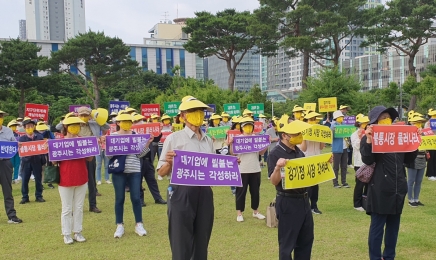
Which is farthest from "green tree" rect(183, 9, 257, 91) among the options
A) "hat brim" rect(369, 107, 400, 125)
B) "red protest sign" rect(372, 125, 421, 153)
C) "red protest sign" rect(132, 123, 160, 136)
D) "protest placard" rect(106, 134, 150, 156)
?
"red protest sign" rect(372, 125, 421, 153)

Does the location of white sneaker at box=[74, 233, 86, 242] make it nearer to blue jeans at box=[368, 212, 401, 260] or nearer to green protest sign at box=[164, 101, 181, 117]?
blue jeans at box=[368, 212, 401, 260]

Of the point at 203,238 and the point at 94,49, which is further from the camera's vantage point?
the point at 94,49

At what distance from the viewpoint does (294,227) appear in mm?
4891

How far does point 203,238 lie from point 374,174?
2.34 metres

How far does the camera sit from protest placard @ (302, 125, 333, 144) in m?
8.66

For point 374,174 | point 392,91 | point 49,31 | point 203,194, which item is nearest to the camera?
point 203,194

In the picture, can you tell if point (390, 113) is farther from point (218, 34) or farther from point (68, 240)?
point (218, 34)

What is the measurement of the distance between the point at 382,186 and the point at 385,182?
0.20 ft

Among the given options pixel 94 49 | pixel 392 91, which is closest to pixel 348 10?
pixel 392 91

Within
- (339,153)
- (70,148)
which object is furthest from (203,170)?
(339,153)

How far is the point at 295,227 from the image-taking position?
4891mm

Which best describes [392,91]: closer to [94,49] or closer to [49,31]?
[94,49]

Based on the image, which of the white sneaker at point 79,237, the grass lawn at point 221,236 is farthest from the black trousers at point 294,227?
the white sneaker at point 79,237

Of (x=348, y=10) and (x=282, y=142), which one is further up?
(x=348, y=10)
